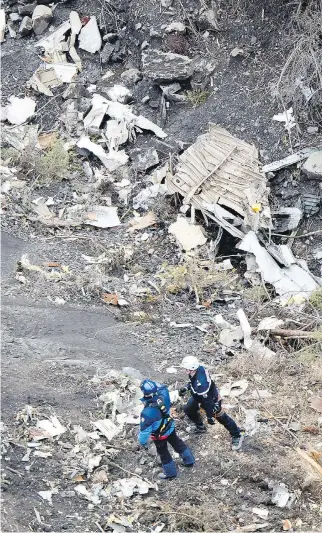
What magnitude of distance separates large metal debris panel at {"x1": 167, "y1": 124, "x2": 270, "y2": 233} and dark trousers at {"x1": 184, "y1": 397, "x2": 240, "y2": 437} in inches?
160

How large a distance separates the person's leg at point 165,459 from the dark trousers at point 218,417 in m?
0.57

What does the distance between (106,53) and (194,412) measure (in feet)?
27.4

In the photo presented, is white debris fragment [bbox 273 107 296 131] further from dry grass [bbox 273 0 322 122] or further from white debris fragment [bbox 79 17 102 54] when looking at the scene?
white debris fragment [bbox 79 17 102 54]

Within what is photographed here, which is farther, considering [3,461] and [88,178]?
[88,178]

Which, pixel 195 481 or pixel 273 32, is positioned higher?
pixel 273 32

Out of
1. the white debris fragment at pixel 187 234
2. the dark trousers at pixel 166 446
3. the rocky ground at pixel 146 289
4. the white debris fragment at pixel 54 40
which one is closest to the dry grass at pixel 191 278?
the rocky ground at pixel 146 289

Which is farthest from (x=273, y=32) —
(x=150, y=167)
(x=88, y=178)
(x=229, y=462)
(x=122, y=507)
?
(x=122, y=507)

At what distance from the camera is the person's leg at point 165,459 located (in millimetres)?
6527

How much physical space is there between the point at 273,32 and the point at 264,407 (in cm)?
733

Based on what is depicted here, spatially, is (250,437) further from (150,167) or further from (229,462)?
(150,167)

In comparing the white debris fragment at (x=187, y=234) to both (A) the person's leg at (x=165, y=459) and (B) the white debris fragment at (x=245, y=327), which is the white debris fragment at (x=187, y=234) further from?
(A) the person's leg at (x=165, y=459)

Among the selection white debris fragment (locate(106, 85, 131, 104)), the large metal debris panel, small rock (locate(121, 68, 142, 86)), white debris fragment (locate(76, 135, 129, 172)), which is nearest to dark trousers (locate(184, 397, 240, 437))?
the large metal debris panel

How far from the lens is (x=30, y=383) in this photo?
7.42m

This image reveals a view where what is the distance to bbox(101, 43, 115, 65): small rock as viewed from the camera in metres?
13.4
